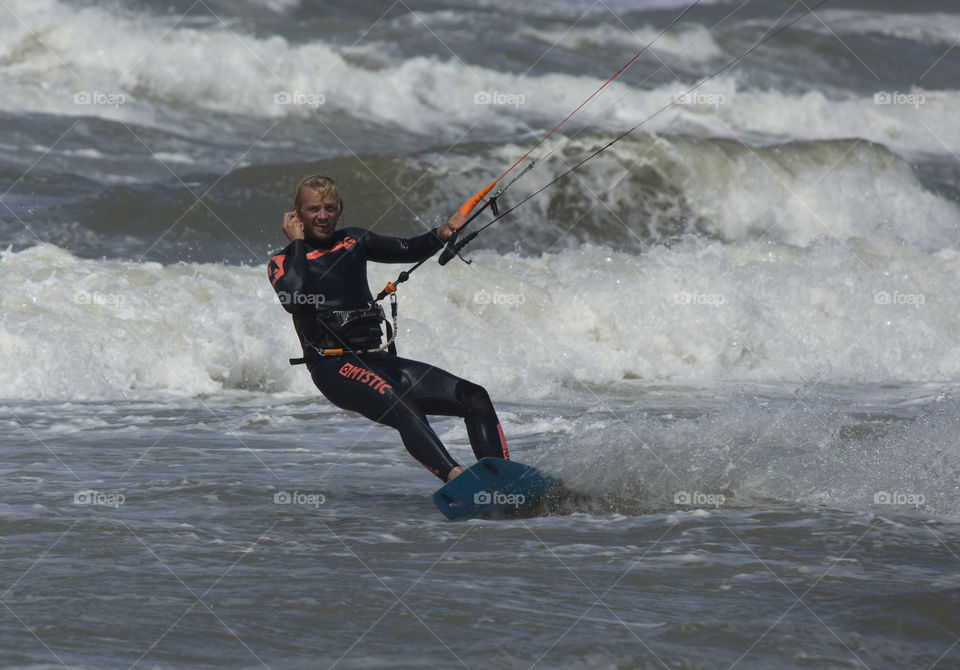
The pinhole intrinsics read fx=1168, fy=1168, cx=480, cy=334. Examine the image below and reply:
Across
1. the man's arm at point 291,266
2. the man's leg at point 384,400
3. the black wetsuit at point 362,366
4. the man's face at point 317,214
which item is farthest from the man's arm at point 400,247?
the man's leg at point 384,400

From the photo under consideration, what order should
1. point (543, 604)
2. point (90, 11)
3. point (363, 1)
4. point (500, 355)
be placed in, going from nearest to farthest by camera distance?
point (543, 604) < point (500, 355) < point (90, 11) < point (363, 1)

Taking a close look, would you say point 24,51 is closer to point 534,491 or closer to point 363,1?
point 363,1

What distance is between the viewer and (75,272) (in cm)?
1080

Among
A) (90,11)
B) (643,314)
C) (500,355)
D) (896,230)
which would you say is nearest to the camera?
(500,355)

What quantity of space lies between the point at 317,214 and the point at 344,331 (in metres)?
0.58

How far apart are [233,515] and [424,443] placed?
940 mm

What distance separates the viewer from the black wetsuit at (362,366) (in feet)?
18.1

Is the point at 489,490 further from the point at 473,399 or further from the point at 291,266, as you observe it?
the point at 291,266

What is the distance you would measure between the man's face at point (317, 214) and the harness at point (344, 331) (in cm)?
38

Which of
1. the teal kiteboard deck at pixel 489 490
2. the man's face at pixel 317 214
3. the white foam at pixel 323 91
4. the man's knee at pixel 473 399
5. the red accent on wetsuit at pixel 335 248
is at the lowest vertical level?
the teal kiteboard deck at pixel 489 490

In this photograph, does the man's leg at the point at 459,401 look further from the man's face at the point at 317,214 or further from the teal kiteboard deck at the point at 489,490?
the man's face at the point at 317,214

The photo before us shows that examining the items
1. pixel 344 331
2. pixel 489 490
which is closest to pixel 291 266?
pixel 344 331

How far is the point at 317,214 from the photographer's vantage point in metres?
5.64

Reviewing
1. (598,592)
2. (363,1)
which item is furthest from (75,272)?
(363,1)
